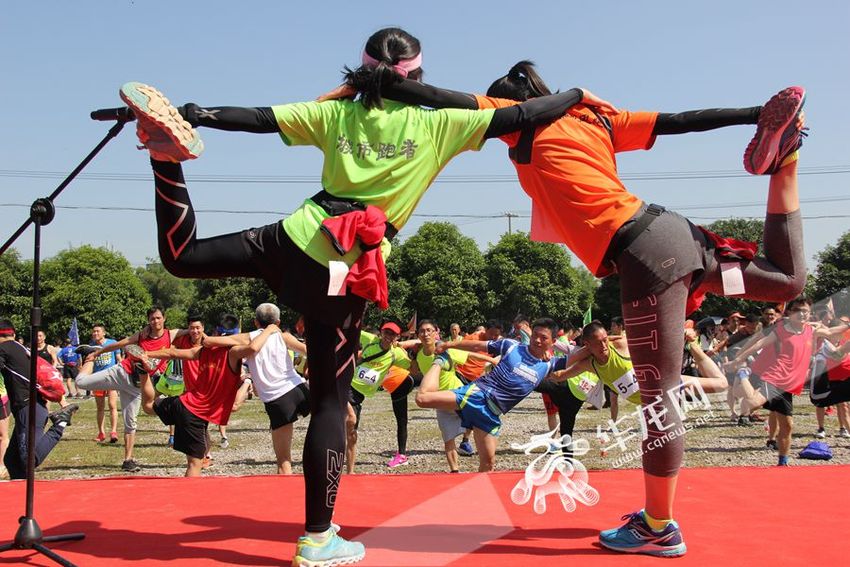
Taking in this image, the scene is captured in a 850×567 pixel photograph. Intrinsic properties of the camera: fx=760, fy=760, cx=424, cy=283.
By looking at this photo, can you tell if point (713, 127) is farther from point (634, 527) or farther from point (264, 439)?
point (264, 439)

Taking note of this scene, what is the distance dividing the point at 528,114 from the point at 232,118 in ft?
3.29

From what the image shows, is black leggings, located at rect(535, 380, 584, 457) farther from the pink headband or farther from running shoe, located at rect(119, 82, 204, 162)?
running shoe, located at rect(119, 82, 204, 162)

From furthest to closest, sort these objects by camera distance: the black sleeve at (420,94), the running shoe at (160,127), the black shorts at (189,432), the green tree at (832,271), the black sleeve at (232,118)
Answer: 1. the green tree at (832,271)
2. the black shorts at (189,432)
3. the black sleeve at (420,94)
4. the black sleeve at (232,118)
5. the running shoe at (160,127)

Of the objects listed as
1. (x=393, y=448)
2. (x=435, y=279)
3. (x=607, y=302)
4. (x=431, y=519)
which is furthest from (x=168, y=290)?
(x=431, y=519)

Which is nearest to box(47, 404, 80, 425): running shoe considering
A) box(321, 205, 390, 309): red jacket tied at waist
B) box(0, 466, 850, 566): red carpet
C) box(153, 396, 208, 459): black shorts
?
box(153, 396, 208, 459): black shorts

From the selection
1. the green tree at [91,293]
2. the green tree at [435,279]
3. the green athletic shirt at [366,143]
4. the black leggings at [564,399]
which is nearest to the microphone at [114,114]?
the green athletic shirt at [366,143]

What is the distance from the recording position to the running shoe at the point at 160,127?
7.43ft

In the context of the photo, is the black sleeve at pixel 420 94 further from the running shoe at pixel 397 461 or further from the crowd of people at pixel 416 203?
the running shoe at pixel 397 461

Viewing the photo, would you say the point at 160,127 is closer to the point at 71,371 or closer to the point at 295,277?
the point at 295,277

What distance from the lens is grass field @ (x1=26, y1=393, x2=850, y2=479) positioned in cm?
853

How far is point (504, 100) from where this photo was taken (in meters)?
2.87

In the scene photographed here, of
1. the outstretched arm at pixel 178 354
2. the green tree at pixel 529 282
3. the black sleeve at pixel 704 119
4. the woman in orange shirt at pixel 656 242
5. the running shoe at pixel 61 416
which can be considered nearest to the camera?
the woman in orange shirt at pixel 656 242

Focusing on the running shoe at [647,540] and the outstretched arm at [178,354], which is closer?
the running shoe at [647,540]

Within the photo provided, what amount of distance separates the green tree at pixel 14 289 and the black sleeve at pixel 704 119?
4329 centimetres
